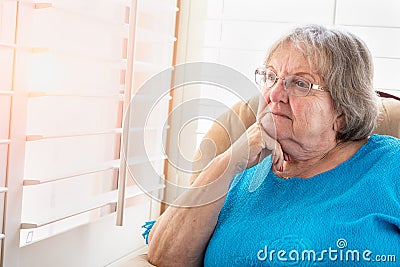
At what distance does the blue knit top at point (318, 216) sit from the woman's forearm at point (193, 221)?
0.04 metres

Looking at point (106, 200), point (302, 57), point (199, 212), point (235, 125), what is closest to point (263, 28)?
point (235, 125)

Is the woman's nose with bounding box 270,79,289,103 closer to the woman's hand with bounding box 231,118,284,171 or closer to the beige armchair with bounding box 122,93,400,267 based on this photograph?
the woman's hand with bounding box 231,118,284,171

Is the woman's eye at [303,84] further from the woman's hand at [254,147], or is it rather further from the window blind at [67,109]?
the window blind at [67,109]

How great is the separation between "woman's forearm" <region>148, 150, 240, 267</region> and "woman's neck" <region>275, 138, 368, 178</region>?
0.52 feet

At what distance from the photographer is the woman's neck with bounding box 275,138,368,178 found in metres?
1.66

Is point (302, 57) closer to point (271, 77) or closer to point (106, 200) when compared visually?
point (271, 77)

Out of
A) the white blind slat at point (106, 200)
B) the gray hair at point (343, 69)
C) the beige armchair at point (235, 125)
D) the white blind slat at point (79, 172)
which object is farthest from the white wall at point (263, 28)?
the gray hair at point (343, 69)

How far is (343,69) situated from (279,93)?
17 centimetres

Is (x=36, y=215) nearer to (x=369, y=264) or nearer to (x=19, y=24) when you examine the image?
(x=19, y=24)

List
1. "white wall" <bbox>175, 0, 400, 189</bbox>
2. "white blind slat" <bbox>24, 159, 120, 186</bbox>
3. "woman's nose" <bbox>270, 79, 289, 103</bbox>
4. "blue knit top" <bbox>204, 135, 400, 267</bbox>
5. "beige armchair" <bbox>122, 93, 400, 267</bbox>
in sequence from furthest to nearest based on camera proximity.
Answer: "white wall" <bbox>175, 0, 400, 189</bbox>
"beige armchair" <bbox>122, 93, 400, 267</bbox>
"white blind slat" <bbox>24, 159, 120, 186</bbox>
"woman's nose" <bbox>270, 79, 289, 103</bbox>
"blue knit top" <bbox>204, 135, 400, 267</bbox>

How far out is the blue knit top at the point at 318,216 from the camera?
4.86ft

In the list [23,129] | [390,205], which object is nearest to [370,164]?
[390,205]

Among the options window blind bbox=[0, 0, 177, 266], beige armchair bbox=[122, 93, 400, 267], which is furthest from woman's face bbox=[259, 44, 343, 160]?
window blind bbox=[0, 0, 177, 266]

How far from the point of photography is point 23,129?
1.69m
